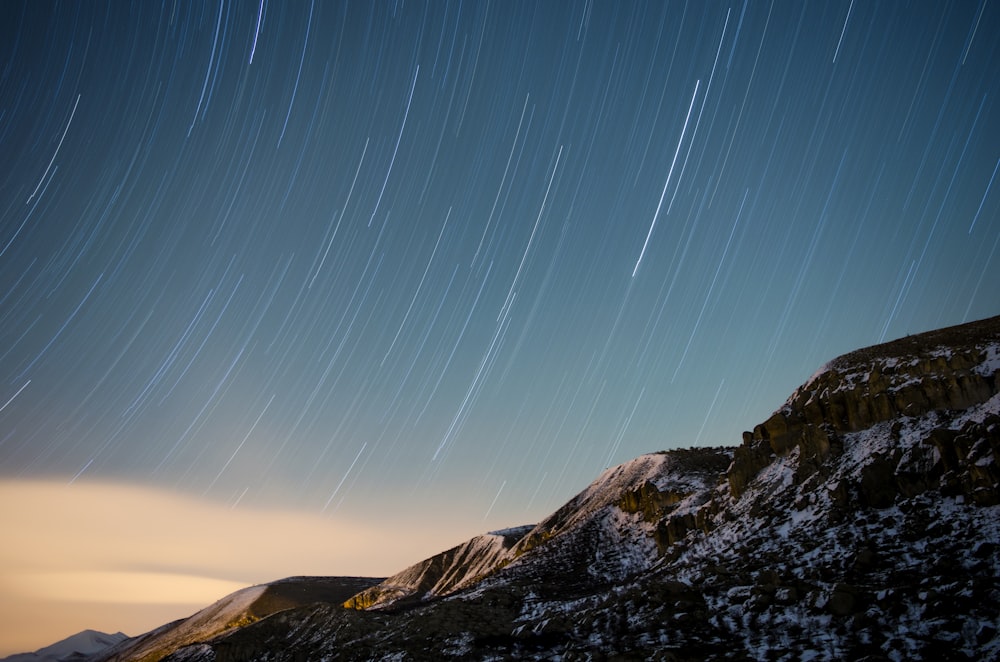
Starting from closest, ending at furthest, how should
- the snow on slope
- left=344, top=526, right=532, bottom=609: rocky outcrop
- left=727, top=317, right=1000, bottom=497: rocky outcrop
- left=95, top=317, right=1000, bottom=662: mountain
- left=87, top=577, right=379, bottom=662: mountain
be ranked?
left=95, top=317, right=1000, bottom=662: mountain → left=727, top=317, right=1000, bottom=497: rocky outcrop → left=344, top=526, right=532, bottom=609: rocky outcrop → the snow on slope → left=87, top=577, right=379, bottom=662: mountain

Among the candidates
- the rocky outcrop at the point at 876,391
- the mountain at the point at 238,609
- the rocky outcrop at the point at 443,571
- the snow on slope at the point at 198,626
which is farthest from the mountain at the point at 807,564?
the mountain at the point at 238,609

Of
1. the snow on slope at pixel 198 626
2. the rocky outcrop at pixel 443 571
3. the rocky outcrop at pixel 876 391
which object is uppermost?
the rocky outcrop at pixel 876 391

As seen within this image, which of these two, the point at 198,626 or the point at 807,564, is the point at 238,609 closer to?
the point at 198,626

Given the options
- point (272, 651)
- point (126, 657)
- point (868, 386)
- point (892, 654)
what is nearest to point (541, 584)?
point (272, 651)

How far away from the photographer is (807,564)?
2134cm

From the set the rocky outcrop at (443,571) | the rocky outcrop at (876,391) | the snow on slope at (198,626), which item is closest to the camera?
the rocky outcrop at (876,391)

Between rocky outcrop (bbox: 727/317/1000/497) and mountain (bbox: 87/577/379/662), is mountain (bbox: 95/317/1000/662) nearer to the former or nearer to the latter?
rocky outcrop (bbox: 727/317/1000/497)

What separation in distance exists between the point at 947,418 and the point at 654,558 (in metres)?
18.8

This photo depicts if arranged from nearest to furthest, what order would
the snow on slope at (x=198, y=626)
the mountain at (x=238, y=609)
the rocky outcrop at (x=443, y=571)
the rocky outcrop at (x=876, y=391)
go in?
the rocky outcrop at (x=876, y=391) → the rocky outcrop at (x=443, y=571) → the snow on slope at (x=198, y=626) → the mountain at (x=238, y=609)

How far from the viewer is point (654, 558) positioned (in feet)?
121

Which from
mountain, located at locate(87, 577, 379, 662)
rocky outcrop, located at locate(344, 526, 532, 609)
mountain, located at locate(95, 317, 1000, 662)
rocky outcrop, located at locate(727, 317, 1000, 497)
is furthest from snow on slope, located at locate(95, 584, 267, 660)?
rocky outcrop, located at locate(727, 317, 1000, 497)

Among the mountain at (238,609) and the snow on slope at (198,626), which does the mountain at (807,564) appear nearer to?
the snow on slope at (198,626)

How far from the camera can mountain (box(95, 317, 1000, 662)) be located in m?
16.4

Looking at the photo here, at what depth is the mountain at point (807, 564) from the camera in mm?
16438
